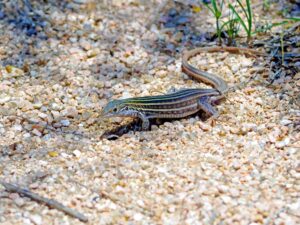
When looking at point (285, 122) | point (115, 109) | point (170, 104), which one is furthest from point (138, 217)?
point (285, 122)

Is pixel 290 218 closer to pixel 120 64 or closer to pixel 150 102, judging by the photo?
pixel 150 102

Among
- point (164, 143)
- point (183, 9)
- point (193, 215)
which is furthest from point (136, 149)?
point (183, 9)

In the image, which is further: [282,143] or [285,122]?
[285,122]

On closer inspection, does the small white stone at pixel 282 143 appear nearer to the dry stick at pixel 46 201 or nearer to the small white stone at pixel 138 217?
the small white stone at pixel 138 217

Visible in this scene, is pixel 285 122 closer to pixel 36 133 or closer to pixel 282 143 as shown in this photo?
pixel 282 143

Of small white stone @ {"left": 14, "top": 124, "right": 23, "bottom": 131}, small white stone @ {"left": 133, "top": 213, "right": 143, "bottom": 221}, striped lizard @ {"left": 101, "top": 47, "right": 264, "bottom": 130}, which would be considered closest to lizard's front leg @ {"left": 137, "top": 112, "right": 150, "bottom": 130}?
striped lizard @ {"left": 101, "top": 47, "right": 264, "bottom": 130}

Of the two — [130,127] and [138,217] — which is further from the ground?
[130,127]

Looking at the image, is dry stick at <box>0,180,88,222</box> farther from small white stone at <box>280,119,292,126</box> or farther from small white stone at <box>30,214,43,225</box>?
small white stone at <box>280,119,292,126</box>

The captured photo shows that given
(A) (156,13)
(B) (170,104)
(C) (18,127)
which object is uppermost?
(A) (156,13)
